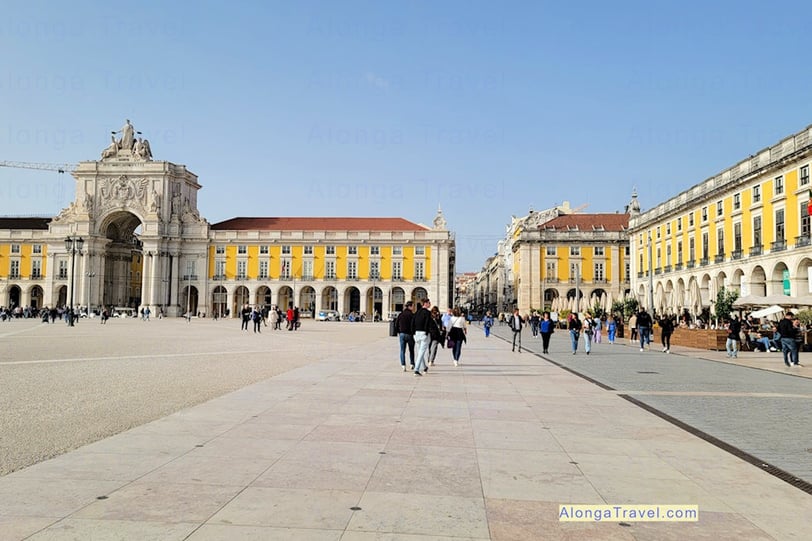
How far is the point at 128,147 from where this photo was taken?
91375 millimetres

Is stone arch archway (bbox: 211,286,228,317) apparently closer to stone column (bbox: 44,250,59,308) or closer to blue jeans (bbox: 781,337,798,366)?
stone column (bbox: 44,250,59,308)

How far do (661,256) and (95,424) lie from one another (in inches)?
2228

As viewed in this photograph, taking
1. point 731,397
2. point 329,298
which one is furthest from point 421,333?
point 329,298

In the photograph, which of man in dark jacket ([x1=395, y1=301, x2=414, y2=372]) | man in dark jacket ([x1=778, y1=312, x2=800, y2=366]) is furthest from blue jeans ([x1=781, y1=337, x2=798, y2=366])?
man in dark jacket ([x1=395, y1=301, x2=414, y2=372])

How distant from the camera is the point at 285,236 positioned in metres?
86.9

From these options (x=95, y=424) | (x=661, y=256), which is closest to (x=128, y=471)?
(x=95, y=424)

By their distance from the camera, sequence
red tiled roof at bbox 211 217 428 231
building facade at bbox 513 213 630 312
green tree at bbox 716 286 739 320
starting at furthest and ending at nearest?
red tiled roof at bbox 211 217 428 231
building facade at bbox 513 213 630 312
green tree at bbox 716 286 739 320

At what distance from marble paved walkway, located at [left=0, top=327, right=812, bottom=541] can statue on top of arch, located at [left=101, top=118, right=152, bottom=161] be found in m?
89.3

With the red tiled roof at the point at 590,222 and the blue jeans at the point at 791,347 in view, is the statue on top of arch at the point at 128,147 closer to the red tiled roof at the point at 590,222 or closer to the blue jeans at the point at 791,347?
the red tiled roof at the point at 590,222

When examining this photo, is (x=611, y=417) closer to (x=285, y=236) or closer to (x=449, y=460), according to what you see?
(x=449, y=460)

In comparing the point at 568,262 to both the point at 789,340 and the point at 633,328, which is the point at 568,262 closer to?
the point at 633,328

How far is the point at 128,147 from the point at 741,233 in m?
78.5

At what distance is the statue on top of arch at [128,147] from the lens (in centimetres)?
9025

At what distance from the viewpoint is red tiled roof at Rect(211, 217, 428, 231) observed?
88688 millimetres
